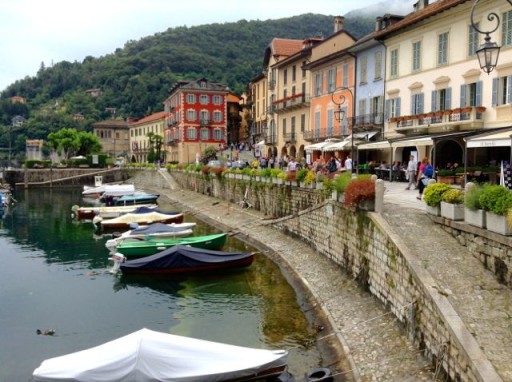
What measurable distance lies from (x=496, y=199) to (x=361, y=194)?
5731mm

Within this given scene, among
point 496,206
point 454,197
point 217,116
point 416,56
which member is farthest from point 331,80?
point 217,116

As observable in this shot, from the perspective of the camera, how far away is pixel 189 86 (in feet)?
279

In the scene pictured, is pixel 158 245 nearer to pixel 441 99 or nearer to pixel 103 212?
pixel 103 212

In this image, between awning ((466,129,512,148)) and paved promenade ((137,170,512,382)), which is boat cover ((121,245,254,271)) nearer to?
paved promenade ((137,170,512,382))

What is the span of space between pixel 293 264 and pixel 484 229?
426 inches

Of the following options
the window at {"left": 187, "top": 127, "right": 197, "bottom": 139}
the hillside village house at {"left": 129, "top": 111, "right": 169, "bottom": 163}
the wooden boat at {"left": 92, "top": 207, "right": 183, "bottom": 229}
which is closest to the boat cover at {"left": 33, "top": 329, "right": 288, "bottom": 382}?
the wooden boat at {"left": 92, "top": 207, "right": 183, "bottom": 229}

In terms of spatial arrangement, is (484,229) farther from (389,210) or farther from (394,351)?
(389,210)

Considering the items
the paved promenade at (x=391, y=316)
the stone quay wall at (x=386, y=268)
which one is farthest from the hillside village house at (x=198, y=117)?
the paved promenade at (x=391, y=316)

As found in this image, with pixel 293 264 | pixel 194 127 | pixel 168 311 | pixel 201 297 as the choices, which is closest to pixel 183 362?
pixel 168 311

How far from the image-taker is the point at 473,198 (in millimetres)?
13570

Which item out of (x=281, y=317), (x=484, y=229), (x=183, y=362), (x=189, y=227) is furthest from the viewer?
(x=189, y=227)

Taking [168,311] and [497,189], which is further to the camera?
[168,311]

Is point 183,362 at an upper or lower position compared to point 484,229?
lower

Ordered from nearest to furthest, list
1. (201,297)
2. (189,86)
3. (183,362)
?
(183,362) → (201,297) → (189,86)
